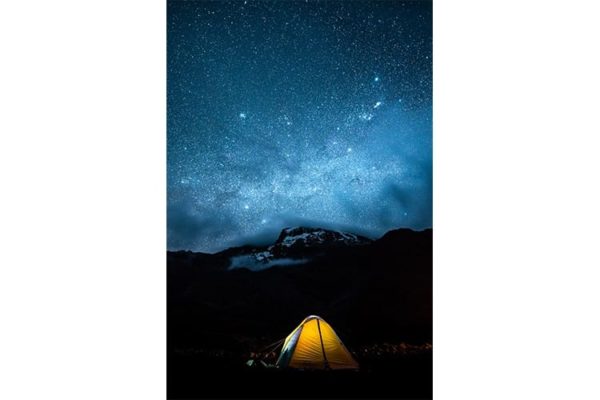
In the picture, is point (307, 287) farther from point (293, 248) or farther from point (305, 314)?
point (293, 248)

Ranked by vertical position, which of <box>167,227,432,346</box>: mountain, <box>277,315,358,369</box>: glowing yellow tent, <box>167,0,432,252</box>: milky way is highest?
<box>167,0,432,252</box>: milky way

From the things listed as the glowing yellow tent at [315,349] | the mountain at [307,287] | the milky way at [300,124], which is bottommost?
the glowing yellow tent at [315,349]

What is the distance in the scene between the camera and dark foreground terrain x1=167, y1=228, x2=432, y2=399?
3254 millimetres

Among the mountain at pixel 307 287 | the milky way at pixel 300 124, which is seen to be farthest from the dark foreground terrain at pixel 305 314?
the milky way at pixel 300 124

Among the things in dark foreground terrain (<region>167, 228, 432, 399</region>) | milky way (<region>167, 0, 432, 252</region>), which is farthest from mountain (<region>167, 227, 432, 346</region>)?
milky way (<region>167, 0, 432, 252</region>)

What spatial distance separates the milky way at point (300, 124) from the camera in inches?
130

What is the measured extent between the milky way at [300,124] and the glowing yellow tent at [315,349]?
2.32 feet

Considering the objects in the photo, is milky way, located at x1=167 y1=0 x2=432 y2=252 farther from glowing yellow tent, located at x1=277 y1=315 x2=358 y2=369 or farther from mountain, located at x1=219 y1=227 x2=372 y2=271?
glowing yellow tent, located at x1=277 y1=315 x2=358 y2=369

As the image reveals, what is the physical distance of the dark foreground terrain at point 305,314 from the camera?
3254mm

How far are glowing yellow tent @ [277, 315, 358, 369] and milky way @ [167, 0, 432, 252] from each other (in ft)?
2.32

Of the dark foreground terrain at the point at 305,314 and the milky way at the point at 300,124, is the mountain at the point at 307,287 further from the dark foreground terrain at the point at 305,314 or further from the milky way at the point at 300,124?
the milky way at the point at 300,124

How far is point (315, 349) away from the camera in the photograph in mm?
3223

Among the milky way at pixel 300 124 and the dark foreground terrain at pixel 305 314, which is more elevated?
the milky way at pixel 300 124
